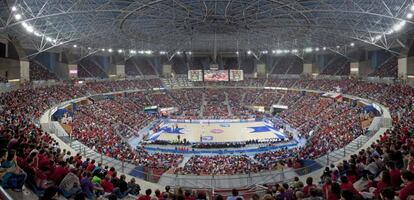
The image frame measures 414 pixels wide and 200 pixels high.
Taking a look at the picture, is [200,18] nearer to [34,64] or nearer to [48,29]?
[48,29]

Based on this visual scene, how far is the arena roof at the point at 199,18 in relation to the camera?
2866 centimetres

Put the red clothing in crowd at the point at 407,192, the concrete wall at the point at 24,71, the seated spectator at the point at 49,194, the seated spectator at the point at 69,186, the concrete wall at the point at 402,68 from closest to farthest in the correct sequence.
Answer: the seated spectator at the point at 49,194 → the red clothing in crowd at the point at 407,192 → the seated spectator at the point at 69,186 → the concrete wall at the point at 24,71 → the concrete wall at the point at 402,68

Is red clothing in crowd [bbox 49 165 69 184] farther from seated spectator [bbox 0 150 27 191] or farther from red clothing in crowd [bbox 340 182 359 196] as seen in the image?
red clothing in crowd [bbox 340 182 359 196]

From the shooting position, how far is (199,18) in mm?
38156

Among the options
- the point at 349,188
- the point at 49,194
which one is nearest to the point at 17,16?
the point at 49,194

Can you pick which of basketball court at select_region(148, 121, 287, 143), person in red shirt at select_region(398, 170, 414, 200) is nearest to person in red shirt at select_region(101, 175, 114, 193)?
person in red shirt at select_region(398, 170, 414, 200)

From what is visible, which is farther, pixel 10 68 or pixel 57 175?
pixel 10 68

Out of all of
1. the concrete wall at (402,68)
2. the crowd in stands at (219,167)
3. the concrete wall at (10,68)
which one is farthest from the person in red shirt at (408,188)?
the concrete wall at (402,68)

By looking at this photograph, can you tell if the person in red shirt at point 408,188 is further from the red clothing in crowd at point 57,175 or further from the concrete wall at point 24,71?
the concrete wall at point 24,71

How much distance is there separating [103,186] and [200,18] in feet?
105

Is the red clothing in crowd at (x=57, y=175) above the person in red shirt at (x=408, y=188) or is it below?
below

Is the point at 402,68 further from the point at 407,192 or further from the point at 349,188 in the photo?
the point at 407,192

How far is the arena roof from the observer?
94.0ft

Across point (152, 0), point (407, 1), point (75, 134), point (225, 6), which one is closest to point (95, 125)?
point (75, 134)
